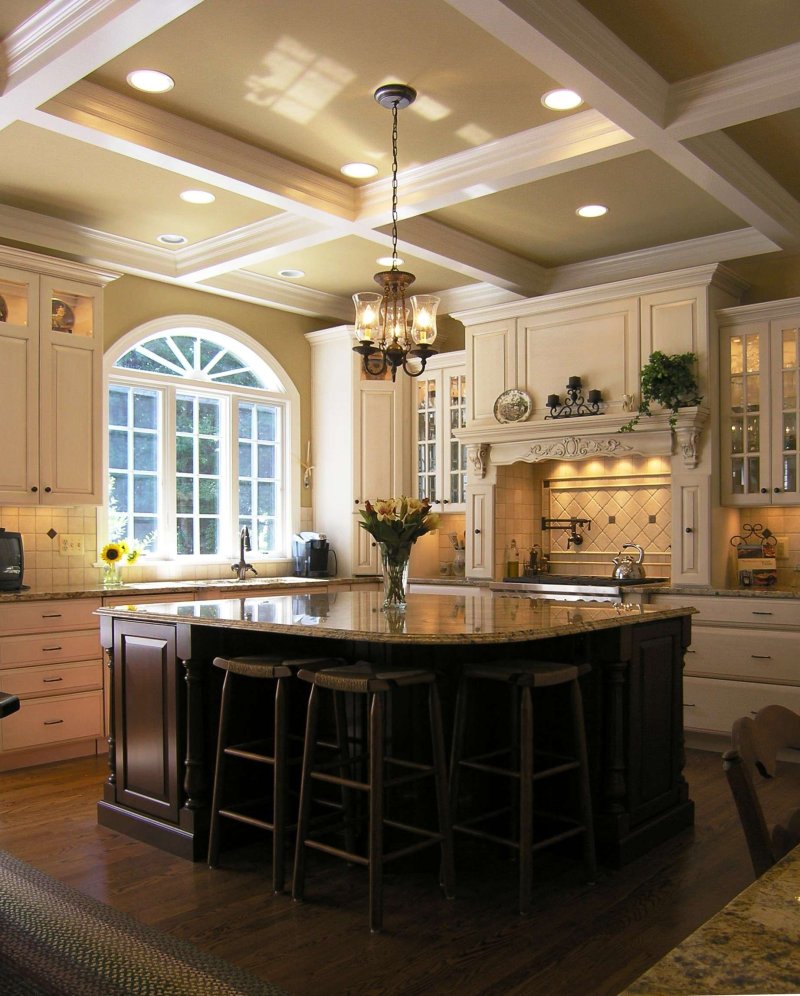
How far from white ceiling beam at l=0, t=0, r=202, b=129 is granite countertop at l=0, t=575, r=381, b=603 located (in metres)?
2.41

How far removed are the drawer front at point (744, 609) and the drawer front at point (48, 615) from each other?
3.22 meters

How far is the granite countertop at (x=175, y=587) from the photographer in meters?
4.80

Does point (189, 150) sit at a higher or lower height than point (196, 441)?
higher

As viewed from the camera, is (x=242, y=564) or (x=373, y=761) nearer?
(x=373, y=761)

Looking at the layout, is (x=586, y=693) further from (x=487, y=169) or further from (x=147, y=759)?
(x=487, y=169)

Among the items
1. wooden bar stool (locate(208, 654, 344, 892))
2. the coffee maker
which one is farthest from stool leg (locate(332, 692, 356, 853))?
the coffee maker

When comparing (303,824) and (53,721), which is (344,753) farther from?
(53,721)

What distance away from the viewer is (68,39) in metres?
3.20

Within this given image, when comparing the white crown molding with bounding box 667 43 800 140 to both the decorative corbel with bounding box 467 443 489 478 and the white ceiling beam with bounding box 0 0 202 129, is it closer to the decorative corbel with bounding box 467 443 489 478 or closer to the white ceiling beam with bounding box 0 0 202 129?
the white ceiling beam with bounding box 0 0 202 129

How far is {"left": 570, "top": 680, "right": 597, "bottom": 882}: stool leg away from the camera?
310 centimetres

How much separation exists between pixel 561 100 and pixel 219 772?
9.87 feet

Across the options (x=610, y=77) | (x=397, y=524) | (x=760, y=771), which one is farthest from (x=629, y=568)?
(x=760, y=771)

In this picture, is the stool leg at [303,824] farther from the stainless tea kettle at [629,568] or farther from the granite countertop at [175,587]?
the stainless tea kettle at [629,568]

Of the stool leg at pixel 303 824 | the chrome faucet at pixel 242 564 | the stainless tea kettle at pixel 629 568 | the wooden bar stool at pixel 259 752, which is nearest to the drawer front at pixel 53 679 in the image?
the chrome faucet at pixel 242 564
